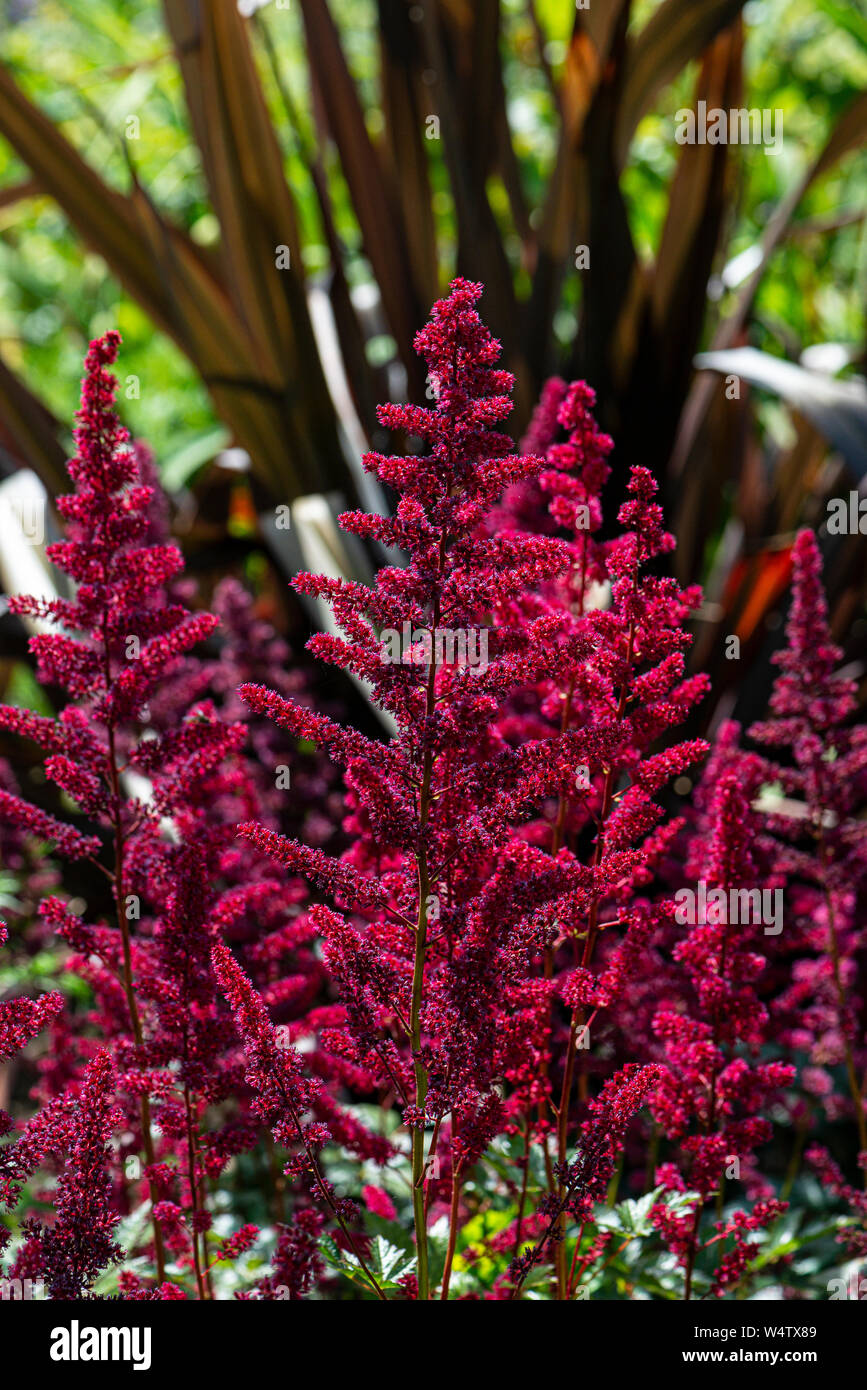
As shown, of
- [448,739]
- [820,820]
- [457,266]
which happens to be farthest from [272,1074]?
[457,266]

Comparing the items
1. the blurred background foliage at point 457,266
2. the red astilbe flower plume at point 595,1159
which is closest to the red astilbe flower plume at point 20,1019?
the red astilbe flower plume at point 595,1159

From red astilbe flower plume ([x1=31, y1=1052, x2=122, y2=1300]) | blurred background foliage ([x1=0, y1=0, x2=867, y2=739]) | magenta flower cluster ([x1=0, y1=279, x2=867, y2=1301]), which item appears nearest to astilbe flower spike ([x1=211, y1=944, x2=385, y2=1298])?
magenta flower cluster ([x1=0, y1=279, x2=867, y2=1301])

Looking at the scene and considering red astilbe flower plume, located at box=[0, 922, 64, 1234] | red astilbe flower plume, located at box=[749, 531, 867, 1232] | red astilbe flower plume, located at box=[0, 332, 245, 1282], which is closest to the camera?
red astilbe flower plume, located at box=[0, 922, 64, 1234]

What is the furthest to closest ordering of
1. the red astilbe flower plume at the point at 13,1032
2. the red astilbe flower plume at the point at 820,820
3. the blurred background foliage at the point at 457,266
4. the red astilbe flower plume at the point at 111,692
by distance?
the blurred background foliage at the point at 457,266 < the red astilbe flower plume at the point at 820,820 < the red astilbe flower plume at the point at 111,692 < the red astilbe flower plume at the point at 13,1032

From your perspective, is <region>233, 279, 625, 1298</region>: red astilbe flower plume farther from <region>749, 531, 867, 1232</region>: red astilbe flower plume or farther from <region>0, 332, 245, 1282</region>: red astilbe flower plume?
<region>749, 531, 867, 1232</region>: red astilbe flower plume

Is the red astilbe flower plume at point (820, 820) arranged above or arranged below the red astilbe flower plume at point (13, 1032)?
above

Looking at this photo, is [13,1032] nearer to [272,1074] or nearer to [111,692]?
[272,1074]

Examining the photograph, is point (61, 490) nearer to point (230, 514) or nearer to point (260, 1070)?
point (230, 514)

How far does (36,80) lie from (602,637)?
196 inches

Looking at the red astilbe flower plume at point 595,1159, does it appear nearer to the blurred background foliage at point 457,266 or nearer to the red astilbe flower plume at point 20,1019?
the red astilbe flower plume at point 20,1019

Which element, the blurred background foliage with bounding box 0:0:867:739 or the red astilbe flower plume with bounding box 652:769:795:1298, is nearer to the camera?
the red astilbe flower plume with bounding box 652:769:795:1298

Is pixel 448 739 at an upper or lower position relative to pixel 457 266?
lower

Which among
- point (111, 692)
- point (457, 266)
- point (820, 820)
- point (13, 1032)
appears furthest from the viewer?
point (457, 266)
